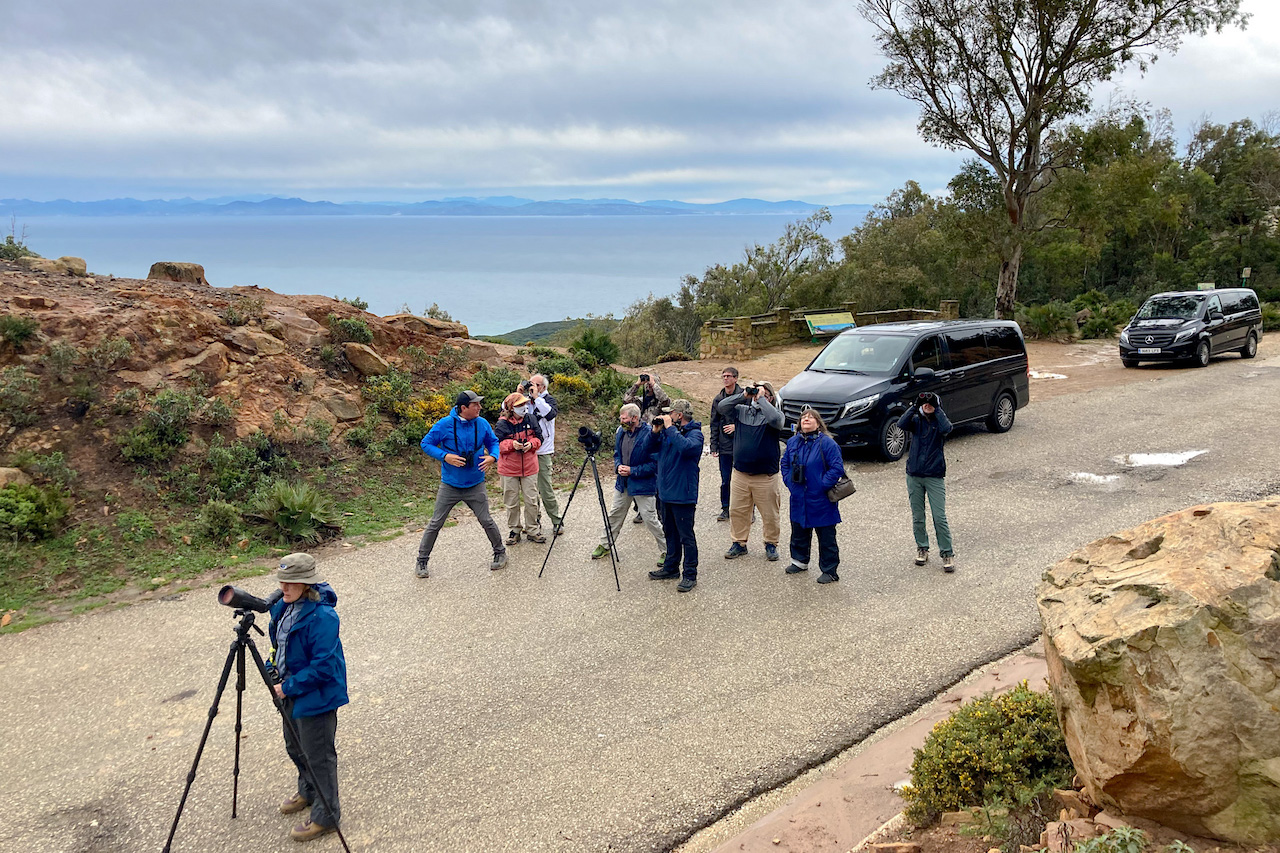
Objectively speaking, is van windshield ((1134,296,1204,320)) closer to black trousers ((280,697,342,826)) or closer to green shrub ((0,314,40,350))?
black trousers ((280,697,342,826))

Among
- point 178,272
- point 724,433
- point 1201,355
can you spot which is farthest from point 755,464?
point 1201,355

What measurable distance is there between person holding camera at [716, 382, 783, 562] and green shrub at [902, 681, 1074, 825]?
3950 mm

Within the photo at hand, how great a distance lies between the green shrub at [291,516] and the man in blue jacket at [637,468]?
11.5 feet

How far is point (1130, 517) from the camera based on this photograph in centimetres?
926

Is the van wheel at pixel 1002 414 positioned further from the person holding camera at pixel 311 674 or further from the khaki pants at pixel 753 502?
the person holding camera at pixel 311 674

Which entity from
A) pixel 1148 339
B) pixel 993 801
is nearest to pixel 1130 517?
pixel 993 801

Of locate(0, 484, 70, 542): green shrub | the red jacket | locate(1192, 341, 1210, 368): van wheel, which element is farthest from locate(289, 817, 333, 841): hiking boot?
locate(1192, 341, 1210, 368): van wheel

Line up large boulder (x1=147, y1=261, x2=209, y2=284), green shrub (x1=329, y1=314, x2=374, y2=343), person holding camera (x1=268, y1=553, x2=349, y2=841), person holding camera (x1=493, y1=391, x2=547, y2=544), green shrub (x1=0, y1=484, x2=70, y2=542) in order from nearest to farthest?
person holding camera (x1=268, y1=553, x2=349, y2=841) → green shrub (x1=0, y1=484, x2=70, y2=542) → person holding camera (x1=493, y1=391, x2=547, y2=544) → green shrub (x1=329, y1=314, x2=374, y2=343) → large boulder (x1=147, y1=261, x2=209, y2=284)

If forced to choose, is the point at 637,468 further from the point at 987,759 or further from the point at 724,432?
the point at 987,759

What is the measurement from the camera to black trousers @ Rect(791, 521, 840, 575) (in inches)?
304

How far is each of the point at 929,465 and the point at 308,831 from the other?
6.02 m

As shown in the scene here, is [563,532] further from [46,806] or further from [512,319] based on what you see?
[512,319]

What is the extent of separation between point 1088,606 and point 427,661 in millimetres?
4752

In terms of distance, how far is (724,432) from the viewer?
922 centimetres
